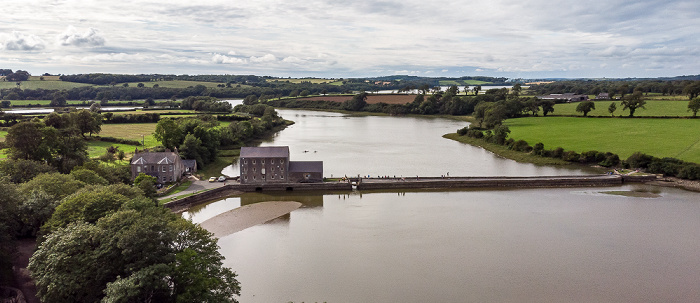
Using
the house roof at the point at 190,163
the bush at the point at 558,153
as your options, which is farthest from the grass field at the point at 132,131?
the bush at the point at 558,153

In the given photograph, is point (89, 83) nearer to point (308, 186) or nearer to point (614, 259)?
point (308, 186)

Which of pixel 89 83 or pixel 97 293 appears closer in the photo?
pixel 97 293

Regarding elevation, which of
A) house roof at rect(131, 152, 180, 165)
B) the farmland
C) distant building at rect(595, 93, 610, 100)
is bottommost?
house roof at rect(131, 152, 180, 165)

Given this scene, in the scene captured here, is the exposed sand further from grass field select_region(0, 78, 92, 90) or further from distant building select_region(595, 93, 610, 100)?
grass field select_region(0, 78, 92, 90)

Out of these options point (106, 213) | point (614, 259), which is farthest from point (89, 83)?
point (614, 259)

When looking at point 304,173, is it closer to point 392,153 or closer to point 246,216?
point 246,216

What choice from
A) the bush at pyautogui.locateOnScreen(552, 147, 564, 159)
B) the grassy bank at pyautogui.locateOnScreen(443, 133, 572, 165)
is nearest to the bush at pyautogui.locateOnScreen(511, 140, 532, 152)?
the grassy bank at pyautogui.locateOnScreen(443, 133, 572, 165)

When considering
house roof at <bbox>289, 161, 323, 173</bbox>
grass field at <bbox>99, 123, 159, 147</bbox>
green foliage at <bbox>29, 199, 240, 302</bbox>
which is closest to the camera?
green foliage at <bbox>29, 199, 240, 302</bbox>
